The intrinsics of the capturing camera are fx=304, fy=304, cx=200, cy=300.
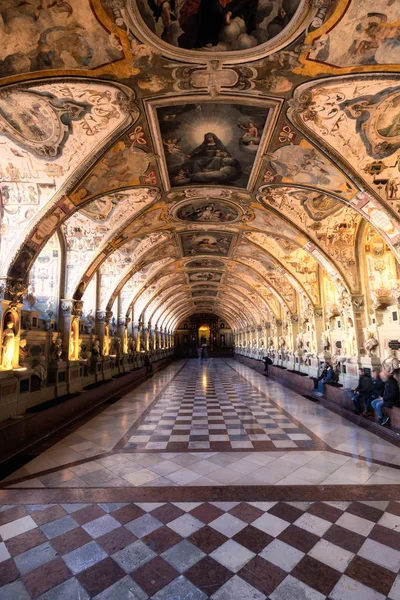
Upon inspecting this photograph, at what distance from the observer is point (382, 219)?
7977mm

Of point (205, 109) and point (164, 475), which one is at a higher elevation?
point (205, 109)

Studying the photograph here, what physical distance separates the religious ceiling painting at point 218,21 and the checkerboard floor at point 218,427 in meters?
7.24

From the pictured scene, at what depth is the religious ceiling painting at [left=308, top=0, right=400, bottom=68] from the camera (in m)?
4.09

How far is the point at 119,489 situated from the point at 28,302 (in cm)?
696

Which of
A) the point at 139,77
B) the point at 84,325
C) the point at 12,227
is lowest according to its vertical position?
the point at 84,325

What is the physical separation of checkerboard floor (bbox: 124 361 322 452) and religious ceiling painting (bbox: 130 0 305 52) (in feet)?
23.8

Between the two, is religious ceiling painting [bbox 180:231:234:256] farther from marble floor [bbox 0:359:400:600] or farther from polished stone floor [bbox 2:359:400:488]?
marble floor [bbox 0:359:400:600]

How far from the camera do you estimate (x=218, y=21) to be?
4305mm

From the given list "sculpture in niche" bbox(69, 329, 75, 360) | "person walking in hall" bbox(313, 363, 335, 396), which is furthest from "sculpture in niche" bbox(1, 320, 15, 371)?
"person walking in hall" bbox(313, 363, 335, 396)

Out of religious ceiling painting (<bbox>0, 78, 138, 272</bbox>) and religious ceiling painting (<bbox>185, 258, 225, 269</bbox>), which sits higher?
religious ceiling painting (<bbox>185, 258, 225, 269</bbox>)

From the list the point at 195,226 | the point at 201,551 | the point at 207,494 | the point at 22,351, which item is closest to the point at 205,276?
the point at 195,226

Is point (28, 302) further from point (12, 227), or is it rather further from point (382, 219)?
point (382, 219)

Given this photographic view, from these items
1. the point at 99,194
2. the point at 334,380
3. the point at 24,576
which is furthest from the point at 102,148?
the point at 334,380

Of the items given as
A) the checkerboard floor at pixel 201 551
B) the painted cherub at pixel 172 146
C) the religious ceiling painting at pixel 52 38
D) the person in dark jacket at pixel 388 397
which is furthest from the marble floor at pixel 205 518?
the painted cherub at pixel 172 146
